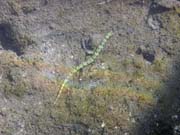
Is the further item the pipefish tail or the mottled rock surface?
the pipefish tail

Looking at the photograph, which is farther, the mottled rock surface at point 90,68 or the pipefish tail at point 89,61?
the pipefish tail at point 89,61

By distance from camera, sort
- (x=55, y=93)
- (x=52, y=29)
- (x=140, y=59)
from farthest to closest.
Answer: (x=52, y=29)
(x=140, y=59)
(x=55, y=93)

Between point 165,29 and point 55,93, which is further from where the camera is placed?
point 165,29

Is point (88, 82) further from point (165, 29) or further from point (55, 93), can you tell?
point (165, 29)

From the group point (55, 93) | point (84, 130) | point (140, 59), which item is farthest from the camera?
point (140, 59)

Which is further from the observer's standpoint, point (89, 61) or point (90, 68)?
point (89, 61)

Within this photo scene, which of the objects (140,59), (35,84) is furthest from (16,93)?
(140,59)

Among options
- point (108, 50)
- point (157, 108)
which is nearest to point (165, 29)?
point (108, 50)

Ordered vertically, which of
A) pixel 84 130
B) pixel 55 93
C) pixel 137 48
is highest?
pixel 137 48

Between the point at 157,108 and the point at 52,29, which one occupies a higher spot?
the point at 52,29

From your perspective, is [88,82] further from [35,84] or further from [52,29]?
[52,29]
